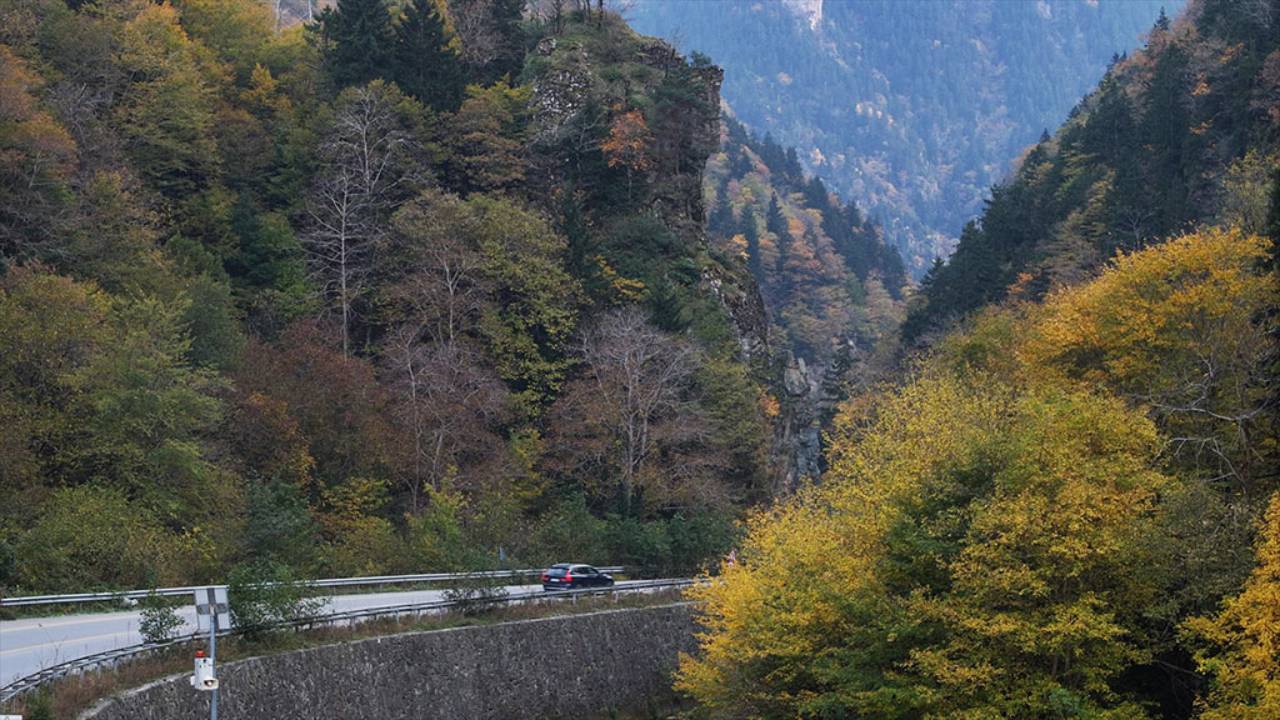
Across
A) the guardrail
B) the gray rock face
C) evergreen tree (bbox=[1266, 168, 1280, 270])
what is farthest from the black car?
evergreen tree (bbox=[1266, 168, 1280, 270])

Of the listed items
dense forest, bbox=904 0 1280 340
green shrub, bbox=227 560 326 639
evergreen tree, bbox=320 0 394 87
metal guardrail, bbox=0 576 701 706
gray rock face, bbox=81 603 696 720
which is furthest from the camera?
dense forest, bbox=904 0 1280 340

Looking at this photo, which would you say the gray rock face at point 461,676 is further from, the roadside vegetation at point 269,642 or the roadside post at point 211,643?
the roadside post at point 211,643

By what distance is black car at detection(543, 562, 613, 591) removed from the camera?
41656 millimetres

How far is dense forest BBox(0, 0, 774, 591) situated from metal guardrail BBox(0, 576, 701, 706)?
1.72 meters

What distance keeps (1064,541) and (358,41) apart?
45494mm

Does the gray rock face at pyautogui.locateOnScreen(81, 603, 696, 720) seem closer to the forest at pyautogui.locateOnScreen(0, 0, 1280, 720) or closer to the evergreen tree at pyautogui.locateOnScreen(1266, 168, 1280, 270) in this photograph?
the forest at pyautogui.locateOnScreen(0, 0, 1280, 720)

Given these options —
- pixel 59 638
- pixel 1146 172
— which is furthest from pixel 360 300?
pixel 1146 172

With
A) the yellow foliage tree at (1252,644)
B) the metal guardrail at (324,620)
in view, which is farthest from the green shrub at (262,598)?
the yellow foliage tree at (1252,644)

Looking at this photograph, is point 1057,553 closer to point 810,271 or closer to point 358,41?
point 358,41

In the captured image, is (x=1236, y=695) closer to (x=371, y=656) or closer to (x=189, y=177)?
(x=371, y=656)

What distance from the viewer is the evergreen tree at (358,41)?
63.3 metres

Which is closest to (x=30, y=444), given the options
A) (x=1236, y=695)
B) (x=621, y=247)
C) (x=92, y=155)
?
(x=92, y=155)

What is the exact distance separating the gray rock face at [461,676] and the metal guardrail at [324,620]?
80cm

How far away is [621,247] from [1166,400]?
1277 inches
